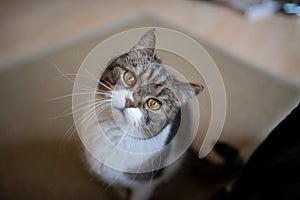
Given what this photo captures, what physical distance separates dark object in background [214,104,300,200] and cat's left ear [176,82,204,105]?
9.6 inches

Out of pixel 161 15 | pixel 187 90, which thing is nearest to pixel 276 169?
pixel 187 90

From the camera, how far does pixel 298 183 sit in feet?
1.46

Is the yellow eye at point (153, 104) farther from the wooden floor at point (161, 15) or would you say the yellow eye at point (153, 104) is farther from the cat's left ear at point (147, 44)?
the wooden floor at point (161, 15)

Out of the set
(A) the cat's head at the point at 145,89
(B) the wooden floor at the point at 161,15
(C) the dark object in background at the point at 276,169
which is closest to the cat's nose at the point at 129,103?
(A) the cat's head at the point at 145,89

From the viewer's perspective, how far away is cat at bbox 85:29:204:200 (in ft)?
1.25

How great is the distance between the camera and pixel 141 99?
38 centimetres

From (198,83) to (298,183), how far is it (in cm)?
25

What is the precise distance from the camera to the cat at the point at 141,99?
38cm

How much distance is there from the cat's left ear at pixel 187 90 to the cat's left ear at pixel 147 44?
0.06m

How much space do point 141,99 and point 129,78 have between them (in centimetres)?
4

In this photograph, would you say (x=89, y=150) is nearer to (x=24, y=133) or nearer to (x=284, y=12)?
(x=24, y=133)

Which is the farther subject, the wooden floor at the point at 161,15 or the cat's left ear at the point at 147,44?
the wooden floor at the point at 161,15

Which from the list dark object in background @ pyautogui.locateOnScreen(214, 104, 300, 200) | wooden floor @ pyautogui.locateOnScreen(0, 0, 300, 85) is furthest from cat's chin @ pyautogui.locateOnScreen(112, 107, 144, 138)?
wooden floor @ pyautogui.locateOnScreen(0, 0, 300, 85)

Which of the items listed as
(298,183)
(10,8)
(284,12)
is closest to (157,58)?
(298,183)
